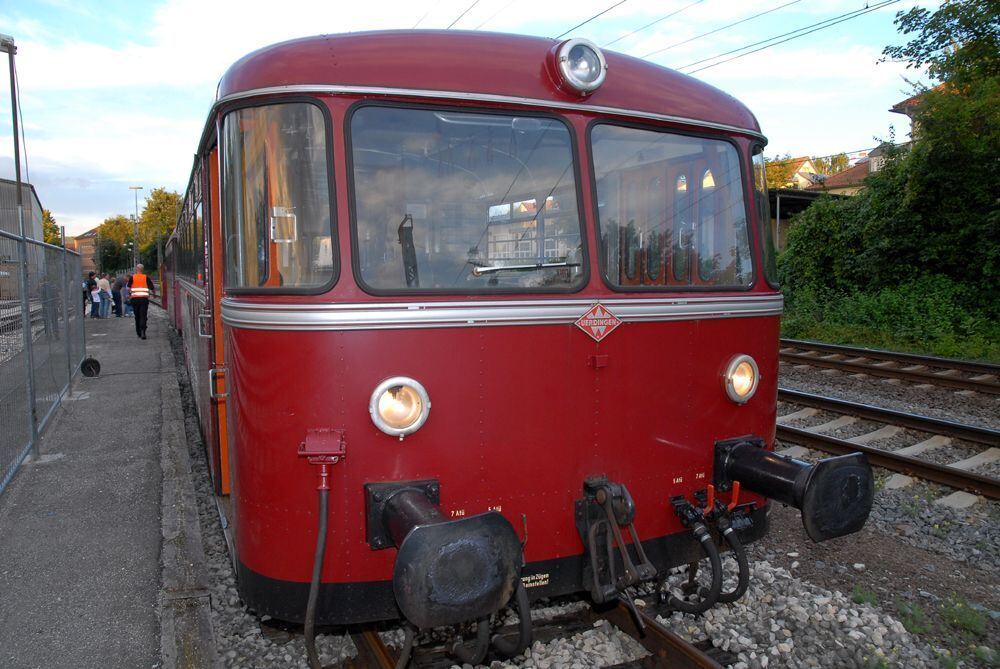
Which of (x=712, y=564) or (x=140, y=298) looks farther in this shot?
(x=140, y=298)

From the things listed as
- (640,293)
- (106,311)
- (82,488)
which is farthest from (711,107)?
(106,311)

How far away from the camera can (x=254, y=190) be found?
9.95 feet

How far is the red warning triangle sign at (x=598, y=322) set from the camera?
10.6 feet

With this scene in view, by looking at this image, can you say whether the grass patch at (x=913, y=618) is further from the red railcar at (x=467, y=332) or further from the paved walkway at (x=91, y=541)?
the paved walkway at (x=91, y=541)

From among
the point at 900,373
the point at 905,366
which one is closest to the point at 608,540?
the point at 900,373

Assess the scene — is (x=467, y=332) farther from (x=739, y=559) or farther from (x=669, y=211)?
(x=739, y=559)

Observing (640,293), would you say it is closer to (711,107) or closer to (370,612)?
(711,107)

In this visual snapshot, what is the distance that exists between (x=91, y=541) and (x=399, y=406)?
3112 mm

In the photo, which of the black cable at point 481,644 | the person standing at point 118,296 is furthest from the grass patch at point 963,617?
the person standing at point 118,296

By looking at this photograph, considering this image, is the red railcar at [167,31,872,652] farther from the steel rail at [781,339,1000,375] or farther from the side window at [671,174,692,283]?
the steel rail at [781,339,1000,375]

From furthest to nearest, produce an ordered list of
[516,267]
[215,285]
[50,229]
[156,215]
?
[50,229], [156,215], [215,285], [516,267]

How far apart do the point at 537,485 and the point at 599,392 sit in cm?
49

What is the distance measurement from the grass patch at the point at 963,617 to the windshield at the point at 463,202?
2579mm

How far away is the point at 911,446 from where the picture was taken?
6.72m
